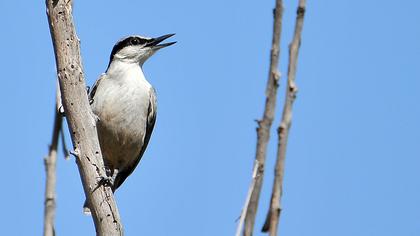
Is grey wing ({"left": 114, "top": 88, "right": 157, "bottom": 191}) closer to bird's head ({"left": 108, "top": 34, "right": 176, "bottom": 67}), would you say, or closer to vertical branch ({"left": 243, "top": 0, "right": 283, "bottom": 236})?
bird's head ({"left": 108, "top": 34, "right": 176, "bottom": 67})

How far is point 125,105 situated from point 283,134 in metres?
6.38

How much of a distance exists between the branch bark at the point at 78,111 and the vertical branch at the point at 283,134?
332 cm

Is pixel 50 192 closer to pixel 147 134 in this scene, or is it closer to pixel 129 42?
pixel 147 134

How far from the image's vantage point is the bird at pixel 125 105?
811cm

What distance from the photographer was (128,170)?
8.86m

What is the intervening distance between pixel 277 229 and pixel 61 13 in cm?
365

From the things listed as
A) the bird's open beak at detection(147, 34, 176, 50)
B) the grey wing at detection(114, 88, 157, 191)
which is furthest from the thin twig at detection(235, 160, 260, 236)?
the bird's open beak at detection(147, 34, 176, 50)

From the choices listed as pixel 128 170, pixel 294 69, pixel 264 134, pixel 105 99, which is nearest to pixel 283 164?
pixel 264 134

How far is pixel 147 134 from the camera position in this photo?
875cm

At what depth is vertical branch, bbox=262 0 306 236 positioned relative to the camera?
1949mm

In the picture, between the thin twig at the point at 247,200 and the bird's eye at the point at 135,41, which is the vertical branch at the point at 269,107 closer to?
the thin twig at the point at 247,200

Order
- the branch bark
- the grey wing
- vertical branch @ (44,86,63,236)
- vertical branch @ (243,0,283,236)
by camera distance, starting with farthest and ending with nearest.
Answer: the grey wing
the branch bark
vertical branch @ (44,86,63,236)
vertical branch @ (243,0,283,236)

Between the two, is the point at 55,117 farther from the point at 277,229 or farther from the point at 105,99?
the point at 105,99

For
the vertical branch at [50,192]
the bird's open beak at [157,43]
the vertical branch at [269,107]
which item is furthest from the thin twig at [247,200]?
the bird's open beak at [157,43]
